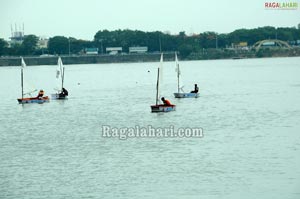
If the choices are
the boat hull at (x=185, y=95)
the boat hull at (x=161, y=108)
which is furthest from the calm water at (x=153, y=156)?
the boat hull at (x=185, y=95)

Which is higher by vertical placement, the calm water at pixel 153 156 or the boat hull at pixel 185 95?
the boat hull at pixel 185 95

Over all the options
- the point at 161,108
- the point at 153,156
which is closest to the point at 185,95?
the point at 161,108

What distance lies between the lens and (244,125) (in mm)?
64750

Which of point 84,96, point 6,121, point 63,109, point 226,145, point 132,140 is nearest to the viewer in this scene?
point 226,145

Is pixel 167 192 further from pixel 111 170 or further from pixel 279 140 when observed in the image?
pixel 279 140

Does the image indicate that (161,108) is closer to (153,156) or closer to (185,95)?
(185,95)

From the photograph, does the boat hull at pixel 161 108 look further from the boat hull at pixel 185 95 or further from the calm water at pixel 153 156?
the boat hull at pixel 185 95

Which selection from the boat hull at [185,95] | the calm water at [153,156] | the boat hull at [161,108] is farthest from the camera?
the boat hull at [185,95]

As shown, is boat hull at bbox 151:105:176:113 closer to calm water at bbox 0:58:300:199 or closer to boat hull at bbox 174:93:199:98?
calm water at bbox 0:58:300:199

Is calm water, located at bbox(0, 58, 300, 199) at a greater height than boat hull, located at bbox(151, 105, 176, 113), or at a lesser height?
lesser

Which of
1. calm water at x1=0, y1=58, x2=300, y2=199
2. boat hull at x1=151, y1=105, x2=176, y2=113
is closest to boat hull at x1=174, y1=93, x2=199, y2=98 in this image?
calm water at x1=0, y1=58, x2=300, y2=199

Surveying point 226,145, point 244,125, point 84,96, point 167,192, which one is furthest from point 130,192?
point 84,96

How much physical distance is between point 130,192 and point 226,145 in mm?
14887

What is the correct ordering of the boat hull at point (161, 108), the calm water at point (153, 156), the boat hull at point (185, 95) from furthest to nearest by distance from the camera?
the boat hull at point (185, 95)
the boat hull at point (161, 108)
the calm water at point (153, 156)
